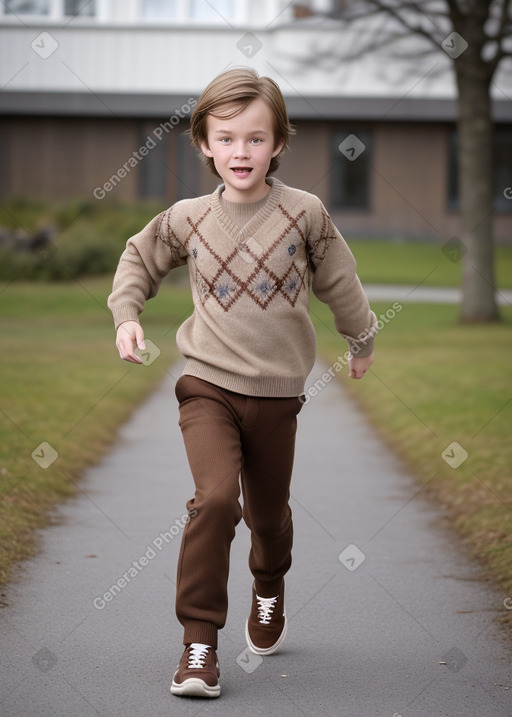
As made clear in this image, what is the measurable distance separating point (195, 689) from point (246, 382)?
973 mm

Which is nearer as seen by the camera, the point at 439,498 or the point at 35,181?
the point at 439,498

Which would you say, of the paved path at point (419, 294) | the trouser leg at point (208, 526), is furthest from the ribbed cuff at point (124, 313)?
the paved path at point (419, 294)

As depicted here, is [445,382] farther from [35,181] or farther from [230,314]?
[35,181]

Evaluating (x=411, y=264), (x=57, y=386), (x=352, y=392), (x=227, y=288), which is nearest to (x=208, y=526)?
(x=227, y=288)

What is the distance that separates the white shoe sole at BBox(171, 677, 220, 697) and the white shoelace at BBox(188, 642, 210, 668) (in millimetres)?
55

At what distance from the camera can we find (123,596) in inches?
193

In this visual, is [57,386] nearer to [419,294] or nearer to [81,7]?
[419,294]

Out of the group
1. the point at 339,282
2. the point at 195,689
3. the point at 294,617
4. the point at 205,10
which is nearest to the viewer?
the point at 195,689

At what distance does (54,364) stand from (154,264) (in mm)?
8423

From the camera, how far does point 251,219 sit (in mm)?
3910

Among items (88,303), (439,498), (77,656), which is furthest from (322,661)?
(88,303)

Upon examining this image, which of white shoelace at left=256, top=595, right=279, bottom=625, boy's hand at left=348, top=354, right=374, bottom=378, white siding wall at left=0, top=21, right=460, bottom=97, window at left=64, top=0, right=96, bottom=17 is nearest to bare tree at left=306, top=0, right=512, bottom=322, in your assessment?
boy's hand at left=348, top=354, right=374, bottom=378

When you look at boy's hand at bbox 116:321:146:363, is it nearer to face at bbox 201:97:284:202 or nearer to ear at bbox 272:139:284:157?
face at bbox 201:97:284:202

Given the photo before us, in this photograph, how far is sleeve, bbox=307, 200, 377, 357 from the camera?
3.96 metres
